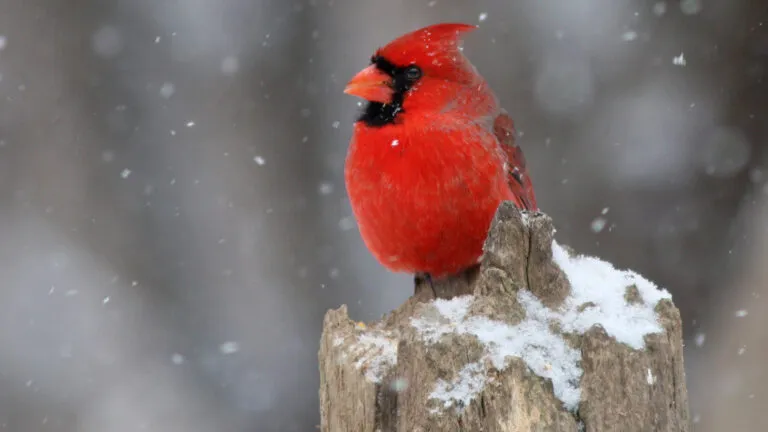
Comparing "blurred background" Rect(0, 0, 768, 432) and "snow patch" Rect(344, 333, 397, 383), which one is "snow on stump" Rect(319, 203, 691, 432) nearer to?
"snow patch" Rect(344, 333, 397, 383)

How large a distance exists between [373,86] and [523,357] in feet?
3.30

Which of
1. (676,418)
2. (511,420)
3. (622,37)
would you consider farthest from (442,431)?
(622,37)

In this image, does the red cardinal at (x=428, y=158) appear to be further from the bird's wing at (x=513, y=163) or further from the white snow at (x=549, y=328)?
the white snow at (x=549, y=328)

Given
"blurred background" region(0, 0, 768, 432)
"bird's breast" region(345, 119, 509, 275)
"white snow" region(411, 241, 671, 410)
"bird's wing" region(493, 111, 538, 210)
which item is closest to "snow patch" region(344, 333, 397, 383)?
"white snow" region(411, 241, 671, 410)

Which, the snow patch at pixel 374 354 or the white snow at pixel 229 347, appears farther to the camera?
the white snow at pixel 229 347

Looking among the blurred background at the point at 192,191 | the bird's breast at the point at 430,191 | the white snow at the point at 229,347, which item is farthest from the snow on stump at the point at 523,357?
the white snow at the point at 229,347

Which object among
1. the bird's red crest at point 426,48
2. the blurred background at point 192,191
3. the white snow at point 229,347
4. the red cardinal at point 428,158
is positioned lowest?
the red cardinal at point 428,158

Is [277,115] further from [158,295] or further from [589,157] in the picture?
[589,157]

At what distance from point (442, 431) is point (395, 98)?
3.47ft

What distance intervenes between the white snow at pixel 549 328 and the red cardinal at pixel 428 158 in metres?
0.43

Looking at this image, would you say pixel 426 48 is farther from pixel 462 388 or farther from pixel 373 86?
pixel 462 388

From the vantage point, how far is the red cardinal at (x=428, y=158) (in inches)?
88.4

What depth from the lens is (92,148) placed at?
4.35m

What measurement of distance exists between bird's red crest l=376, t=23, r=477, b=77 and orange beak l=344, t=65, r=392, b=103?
1.9 inches
